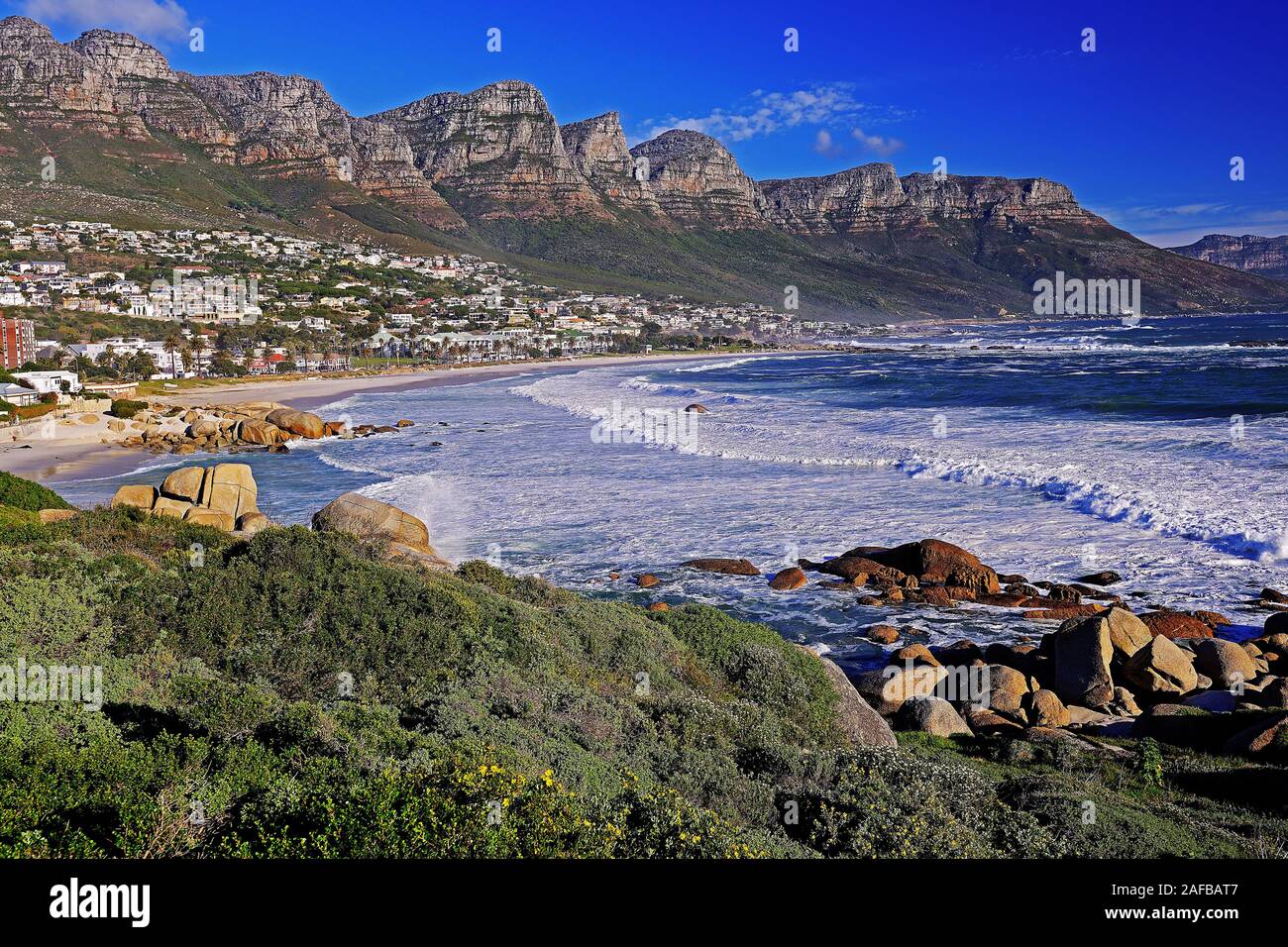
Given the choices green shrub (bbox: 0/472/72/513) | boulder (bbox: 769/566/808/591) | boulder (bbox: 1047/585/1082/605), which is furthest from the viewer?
green shrub (bbox: 0/472/72/513)

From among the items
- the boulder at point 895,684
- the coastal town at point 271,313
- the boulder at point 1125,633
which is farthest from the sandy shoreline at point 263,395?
the boulder at point 1125,633

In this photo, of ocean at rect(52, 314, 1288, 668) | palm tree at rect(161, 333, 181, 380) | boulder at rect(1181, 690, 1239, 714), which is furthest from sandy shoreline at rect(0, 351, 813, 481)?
boulder at rect(1181, 690, 1239, 714)

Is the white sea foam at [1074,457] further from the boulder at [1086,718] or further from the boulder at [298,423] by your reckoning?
the boulder at [298,423]

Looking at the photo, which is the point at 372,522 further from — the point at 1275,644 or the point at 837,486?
the point at 1275,644

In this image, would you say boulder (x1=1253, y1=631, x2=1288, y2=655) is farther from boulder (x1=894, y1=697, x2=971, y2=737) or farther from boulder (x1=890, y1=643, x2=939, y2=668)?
boulder (x1=894, y1=697, x2=971, y2=737)
